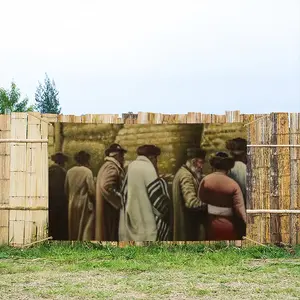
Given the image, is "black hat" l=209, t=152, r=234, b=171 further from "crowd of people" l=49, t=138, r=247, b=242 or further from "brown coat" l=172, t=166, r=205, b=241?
"brown coat" l=172, t=166, r=205, b=241

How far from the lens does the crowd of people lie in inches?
333

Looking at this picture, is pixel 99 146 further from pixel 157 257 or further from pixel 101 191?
pixel 157 257

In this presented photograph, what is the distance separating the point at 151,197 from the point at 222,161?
109 centimetres

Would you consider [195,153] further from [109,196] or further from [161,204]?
[109,196]

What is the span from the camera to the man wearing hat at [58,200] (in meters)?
8.54

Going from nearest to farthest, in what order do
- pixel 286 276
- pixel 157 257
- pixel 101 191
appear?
pixel 286 276, pixel 157 257, pixel 101 191

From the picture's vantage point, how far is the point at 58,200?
8.58m

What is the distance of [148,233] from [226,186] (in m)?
1.25

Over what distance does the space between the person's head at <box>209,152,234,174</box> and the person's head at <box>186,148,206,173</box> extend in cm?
13

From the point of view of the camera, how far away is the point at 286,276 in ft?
21.5

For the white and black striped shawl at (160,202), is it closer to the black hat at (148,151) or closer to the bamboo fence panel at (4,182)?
the black hat at (148,151)

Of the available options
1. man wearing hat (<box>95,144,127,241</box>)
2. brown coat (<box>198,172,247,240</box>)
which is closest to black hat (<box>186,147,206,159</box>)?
brown coat (<box>198,172,247,240</box>)

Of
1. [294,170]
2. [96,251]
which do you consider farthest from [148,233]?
[294,170]

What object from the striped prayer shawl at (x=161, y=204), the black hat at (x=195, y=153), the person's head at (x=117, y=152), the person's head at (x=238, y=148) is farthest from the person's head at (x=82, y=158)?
the person's head at (x=238, y=148)
